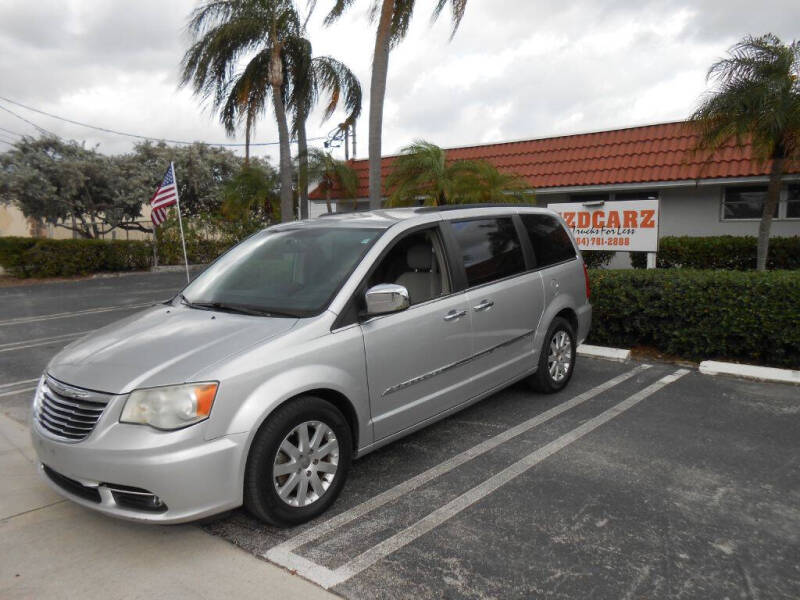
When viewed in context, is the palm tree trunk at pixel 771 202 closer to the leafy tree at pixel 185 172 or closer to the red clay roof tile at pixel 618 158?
the red clay roof tile at pixel 618 158

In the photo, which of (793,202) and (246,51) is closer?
(793,202)

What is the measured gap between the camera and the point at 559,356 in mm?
5828

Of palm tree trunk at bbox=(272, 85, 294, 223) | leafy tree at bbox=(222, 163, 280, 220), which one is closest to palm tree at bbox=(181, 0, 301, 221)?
palm tree trunk at bbox=(272, 85, 294, 223)

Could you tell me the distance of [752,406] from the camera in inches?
215

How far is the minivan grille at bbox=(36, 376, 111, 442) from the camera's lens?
3.15m

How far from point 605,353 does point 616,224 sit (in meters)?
2.47

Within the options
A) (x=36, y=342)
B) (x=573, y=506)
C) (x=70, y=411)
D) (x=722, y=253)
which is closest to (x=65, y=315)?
(x=36, y=342)

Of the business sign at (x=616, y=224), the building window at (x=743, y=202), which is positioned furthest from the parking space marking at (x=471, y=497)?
the building window at (x=743, y=202)

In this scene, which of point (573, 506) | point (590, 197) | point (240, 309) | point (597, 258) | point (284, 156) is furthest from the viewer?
point (284, 156)

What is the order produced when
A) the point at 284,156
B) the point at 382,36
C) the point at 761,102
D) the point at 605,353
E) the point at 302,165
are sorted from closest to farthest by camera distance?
the point at 605,353, the point at 761,102, the point at 382,36, the point at 284,156, the point at 302,165

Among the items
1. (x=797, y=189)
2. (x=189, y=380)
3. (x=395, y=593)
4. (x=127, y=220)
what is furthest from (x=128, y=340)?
(x=127, y=220)

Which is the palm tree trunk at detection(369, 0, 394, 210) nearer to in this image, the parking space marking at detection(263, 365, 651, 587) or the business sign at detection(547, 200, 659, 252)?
the business sign at detection(547, 200, 659, 252)

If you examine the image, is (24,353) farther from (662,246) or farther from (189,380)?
(662,246)

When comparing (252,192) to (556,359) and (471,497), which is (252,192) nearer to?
(556,359)
